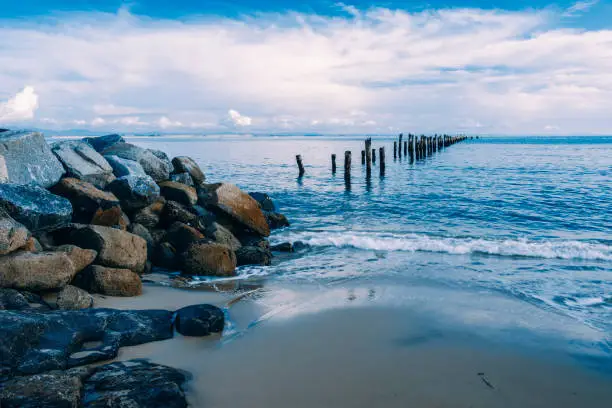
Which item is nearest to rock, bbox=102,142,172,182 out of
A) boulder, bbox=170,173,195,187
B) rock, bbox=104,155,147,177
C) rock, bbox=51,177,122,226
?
boulder, bbox=170,173,195,187

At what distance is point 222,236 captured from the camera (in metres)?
9.95

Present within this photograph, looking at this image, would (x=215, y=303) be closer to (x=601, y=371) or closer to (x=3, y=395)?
(x=3, y=395)

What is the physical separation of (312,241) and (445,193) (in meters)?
10.8

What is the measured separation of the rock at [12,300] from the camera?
5.13 metres

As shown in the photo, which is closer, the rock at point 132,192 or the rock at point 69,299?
the rock at point 69,299

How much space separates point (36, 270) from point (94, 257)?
100 cm

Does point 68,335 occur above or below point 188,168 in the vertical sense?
below

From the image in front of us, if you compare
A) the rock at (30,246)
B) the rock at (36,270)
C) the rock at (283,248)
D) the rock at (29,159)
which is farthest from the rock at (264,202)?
the rock at (36,270)

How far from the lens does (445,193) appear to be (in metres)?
20.2

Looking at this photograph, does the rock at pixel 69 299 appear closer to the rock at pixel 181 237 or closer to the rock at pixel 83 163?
the rock at pixel 181 237

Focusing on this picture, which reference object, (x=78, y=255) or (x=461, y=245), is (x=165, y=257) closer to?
(x=78, y=255)

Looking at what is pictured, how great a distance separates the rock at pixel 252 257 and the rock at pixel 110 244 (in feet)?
7.17

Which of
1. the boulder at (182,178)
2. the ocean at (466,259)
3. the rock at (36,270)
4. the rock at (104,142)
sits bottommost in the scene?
the ocean at (466,259)

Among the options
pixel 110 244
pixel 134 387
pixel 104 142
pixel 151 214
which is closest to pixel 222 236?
pixel 151 214
